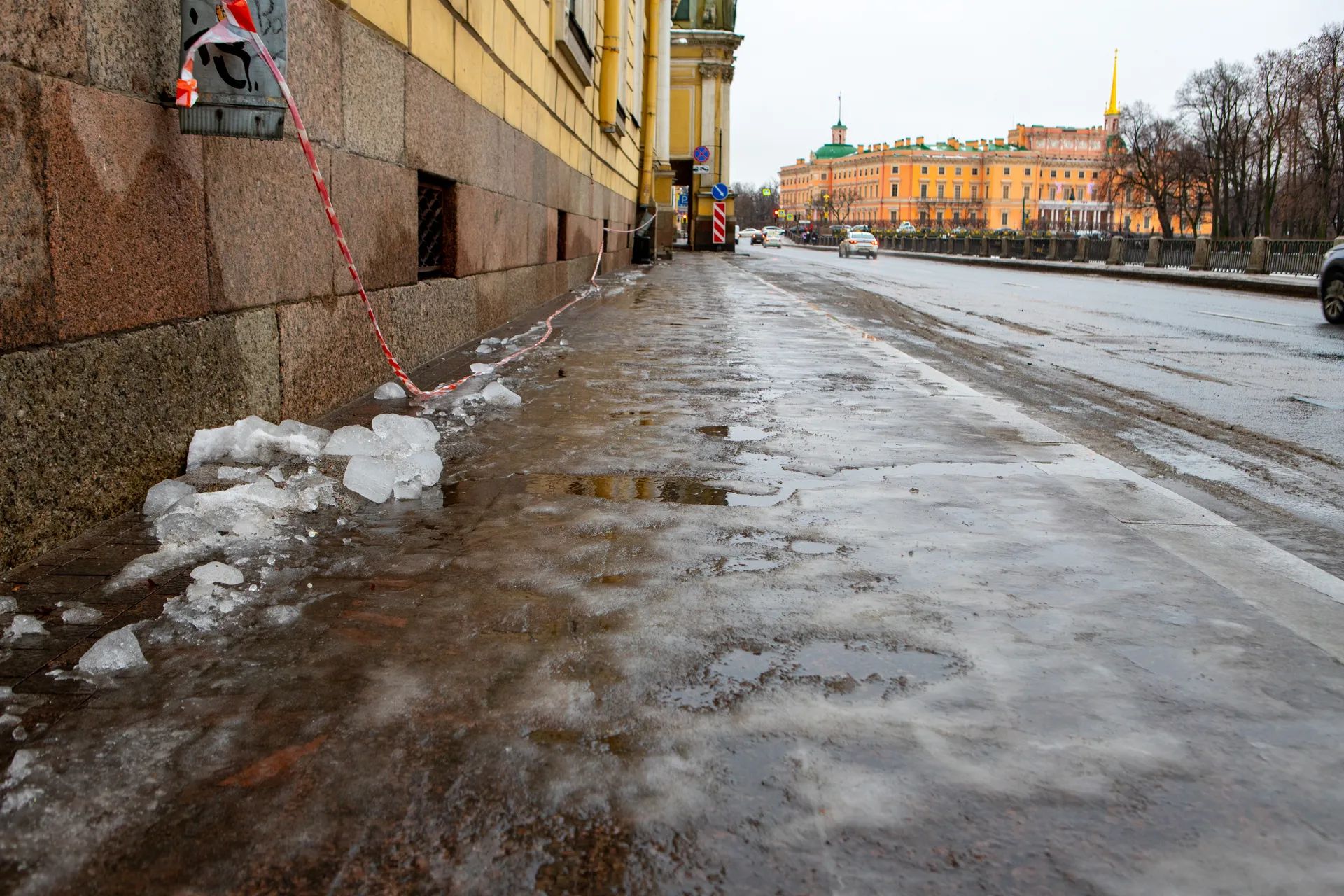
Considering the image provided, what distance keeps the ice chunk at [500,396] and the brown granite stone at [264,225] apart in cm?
102

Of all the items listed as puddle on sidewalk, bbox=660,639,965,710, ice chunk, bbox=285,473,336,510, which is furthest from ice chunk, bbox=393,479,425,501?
puddle on sidewalk, bbox=660,639,965,710

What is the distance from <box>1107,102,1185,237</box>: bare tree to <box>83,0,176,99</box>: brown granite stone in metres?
82.6

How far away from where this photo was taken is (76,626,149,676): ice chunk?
2.36m

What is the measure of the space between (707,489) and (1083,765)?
7.14 feet

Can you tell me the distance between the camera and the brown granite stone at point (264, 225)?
412 cm

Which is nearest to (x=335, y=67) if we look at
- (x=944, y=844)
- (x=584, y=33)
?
(x=944, y=844)

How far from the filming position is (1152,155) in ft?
263

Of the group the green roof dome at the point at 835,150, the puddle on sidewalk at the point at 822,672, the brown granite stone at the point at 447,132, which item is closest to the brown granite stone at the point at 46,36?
the puddle on sidewalk at the point at 822,672

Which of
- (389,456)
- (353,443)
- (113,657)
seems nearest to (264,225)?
(353,443)

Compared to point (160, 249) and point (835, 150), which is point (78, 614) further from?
point (835, 150)

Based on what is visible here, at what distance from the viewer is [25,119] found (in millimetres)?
2908

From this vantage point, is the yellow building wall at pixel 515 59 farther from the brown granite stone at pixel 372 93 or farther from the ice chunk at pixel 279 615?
the ice chunk at pixel 279 615

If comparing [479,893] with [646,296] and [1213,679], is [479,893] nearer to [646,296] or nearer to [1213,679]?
[1213,679]

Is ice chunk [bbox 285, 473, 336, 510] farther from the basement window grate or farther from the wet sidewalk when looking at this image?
the basement window grate
